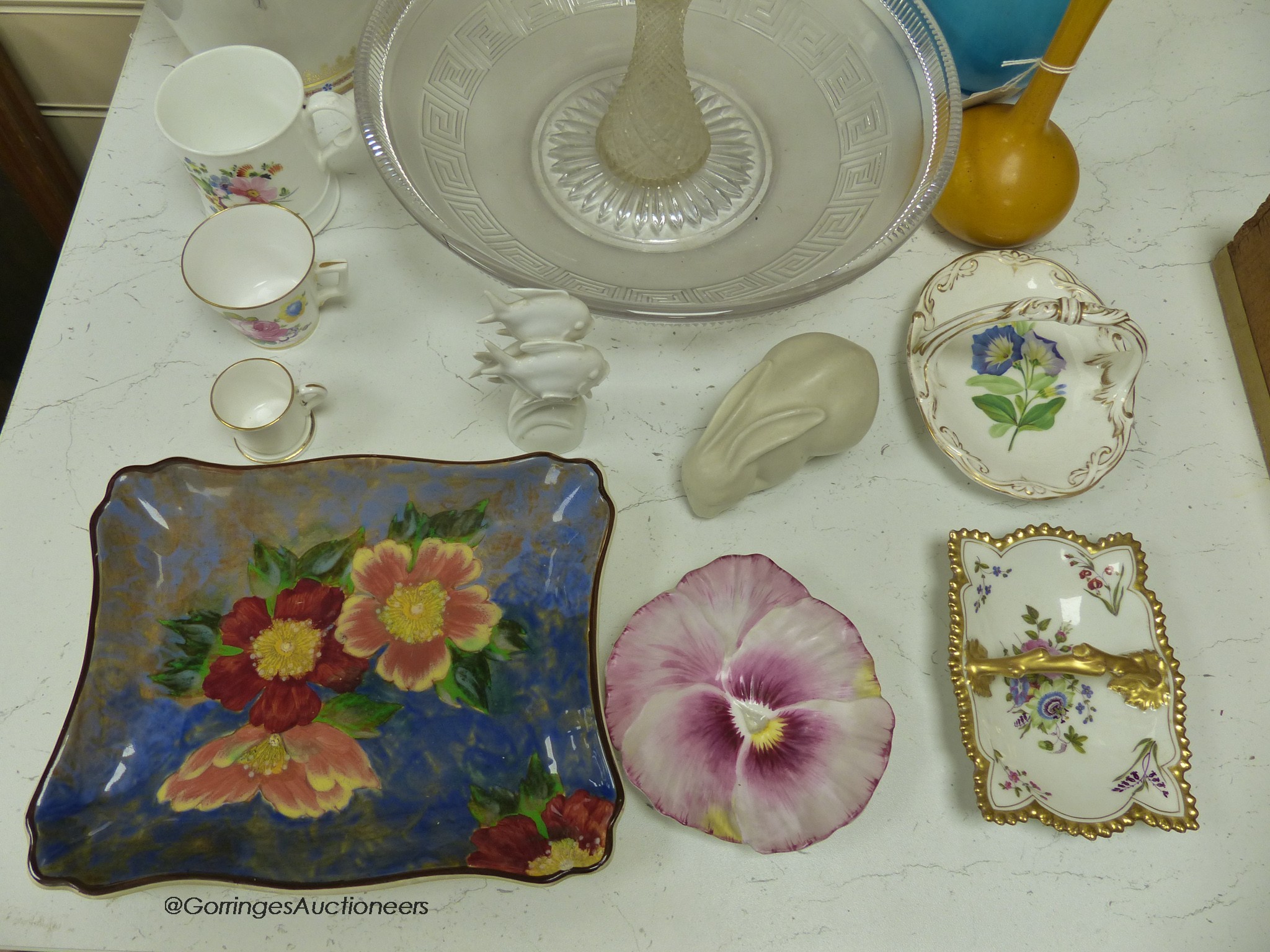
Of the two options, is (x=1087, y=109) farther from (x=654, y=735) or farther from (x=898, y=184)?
(x=654, y=735)

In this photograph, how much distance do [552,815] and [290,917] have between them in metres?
0.18

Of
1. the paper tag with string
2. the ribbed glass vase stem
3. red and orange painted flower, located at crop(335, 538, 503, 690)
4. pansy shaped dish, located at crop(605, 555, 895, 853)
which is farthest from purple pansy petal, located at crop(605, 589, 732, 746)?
the paper tag with string

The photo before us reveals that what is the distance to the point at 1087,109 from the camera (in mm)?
827

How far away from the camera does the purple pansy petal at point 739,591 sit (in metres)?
0.59

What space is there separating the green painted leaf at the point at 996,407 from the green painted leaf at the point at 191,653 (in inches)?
22.5

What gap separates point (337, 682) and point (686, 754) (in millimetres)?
246

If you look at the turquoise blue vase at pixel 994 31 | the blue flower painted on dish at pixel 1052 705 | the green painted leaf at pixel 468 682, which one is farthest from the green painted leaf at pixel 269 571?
the turquoise blue vase at pixel 994 31

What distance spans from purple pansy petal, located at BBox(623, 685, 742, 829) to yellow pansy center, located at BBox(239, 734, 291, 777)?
228 mm

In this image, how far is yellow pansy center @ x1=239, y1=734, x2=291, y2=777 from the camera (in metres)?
0.58

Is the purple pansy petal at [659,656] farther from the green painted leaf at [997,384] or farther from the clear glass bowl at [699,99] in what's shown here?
the green painted leaf at [997,384]

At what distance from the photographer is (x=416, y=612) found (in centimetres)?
63

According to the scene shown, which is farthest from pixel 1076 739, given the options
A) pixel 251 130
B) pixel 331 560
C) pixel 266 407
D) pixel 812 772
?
pixel 251 130

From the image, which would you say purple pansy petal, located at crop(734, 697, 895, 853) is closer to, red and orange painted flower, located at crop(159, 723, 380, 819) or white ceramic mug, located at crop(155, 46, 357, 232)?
red and orange painted flower, located at crop(159, 723, 380, 819)

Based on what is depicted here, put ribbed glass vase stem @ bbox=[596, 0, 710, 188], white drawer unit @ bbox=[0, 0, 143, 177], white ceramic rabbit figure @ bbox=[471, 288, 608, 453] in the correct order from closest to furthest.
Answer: white ceramic rabbit figure @ bbox=[471, 288, 608, 453], ribbed glass vase stem @ bbox=[596, 0, 710, 188], white drawer unit @ bbox=[0, 0, 143, 177]
